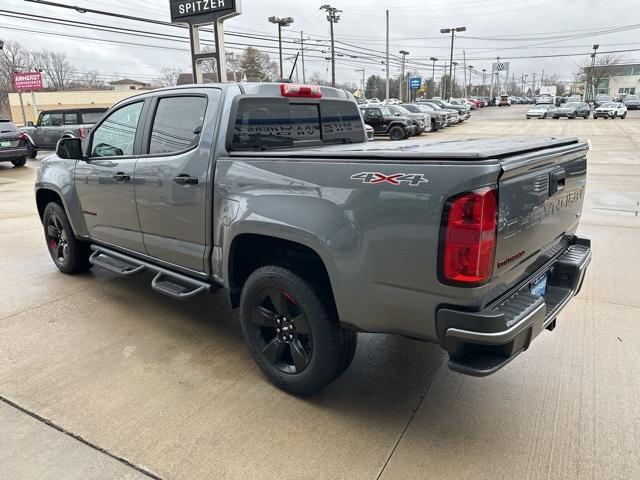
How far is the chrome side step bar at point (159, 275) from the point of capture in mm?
3518

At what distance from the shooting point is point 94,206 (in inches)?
177

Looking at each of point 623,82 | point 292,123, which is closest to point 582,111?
point 292,123

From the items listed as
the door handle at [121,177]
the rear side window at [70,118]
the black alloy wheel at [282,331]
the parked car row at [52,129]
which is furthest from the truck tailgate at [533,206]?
the rear side window at [70,118]

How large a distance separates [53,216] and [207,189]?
2902mm

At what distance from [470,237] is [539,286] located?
→ 38.6 inches

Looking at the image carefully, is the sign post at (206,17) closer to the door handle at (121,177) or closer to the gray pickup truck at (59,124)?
the gray pickup truck at (59,124)

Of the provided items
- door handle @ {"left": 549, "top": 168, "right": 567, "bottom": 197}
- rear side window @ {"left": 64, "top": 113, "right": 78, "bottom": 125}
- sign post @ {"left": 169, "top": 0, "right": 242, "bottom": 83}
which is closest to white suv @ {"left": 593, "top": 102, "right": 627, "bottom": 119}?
sign post @ {"left": 169, "top": 0, "right": 242, "bottom": 83}

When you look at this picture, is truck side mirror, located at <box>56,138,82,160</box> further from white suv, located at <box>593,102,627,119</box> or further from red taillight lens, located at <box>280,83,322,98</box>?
white suv, located at <box>593,102,627,119</box>

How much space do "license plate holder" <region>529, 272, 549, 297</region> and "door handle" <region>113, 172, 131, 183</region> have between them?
3.08 metres

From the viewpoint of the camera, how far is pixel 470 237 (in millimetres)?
2119

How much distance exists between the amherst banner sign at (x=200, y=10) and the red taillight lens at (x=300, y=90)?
912 centimetres

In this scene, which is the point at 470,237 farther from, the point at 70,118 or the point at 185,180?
the point at 70,118

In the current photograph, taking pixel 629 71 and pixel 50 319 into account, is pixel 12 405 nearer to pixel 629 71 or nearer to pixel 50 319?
pixel 50 319

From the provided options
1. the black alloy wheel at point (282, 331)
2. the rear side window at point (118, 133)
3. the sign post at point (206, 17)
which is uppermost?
the sign post at point (206, 17)
